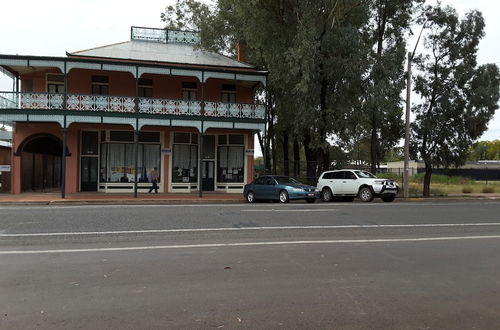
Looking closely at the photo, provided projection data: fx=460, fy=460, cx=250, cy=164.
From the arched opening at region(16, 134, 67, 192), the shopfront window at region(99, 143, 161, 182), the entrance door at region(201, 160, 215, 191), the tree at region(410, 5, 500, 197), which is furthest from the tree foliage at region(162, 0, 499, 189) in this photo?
the arched opening at region(16, 134, 67, 192)

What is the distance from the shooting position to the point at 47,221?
42.2 ft

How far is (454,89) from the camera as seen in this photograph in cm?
2709

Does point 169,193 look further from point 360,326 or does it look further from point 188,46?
point 360,326

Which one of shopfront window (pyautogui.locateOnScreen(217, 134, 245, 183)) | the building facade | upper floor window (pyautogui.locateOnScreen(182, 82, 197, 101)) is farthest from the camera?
shopfront window (pyautogui.locateOnScreen(217, 134, 245, 183))

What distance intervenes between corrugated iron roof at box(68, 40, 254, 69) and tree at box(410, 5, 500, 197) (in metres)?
10.8

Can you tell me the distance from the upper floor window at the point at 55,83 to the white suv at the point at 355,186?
1564 cm

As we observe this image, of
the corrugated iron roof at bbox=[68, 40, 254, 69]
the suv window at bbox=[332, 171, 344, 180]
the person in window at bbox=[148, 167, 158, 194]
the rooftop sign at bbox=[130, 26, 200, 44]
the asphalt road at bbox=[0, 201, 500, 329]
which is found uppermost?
the rooftop sign at bbox=[130, 26, 200, 44]

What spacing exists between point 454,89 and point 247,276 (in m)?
24.5

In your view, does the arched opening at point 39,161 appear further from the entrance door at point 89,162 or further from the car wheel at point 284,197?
the car wheel at point 284,197

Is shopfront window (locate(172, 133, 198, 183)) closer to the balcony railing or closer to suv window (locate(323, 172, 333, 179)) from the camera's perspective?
the balcony railing

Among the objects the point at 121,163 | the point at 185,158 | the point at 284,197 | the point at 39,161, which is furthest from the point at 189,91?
the point at 284,197

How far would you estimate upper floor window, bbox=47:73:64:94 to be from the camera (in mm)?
26192

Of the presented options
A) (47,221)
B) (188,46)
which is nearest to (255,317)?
(47,221)

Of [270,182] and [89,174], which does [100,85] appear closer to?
[89,174]
